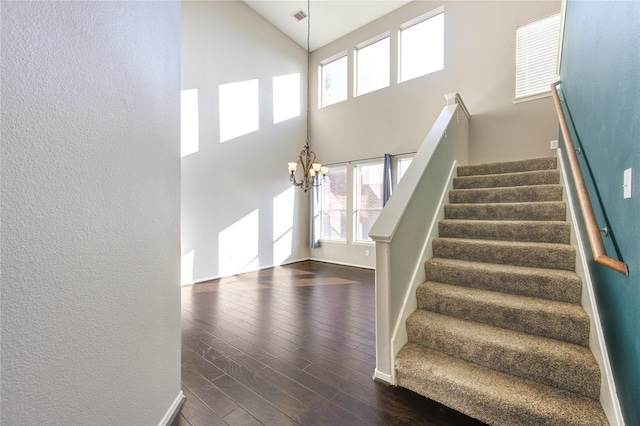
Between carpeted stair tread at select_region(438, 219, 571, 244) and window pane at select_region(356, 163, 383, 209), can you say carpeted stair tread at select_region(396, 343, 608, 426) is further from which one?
window pane at select_region(356, 163, 383, 209)

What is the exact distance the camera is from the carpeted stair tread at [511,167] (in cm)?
329

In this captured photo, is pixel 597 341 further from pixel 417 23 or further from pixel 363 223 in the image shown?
pixel 417 23

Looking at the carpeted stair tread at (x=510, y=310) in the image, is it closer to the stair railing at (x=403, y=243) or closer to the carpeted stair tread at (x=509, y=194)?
the stair railing at (x=403, y=243)

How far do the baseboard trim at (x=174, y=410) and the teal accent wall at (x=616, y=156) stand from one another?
215cm

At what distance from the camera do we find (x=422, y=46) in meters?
5.27

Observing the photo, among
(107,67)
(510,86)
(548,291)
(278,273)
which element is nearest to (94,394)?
(107,67)

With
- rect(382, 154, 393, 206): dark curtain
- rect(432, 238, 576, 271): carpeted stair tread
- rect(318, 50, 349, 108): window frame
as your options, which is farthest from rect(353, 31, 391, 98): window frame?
rect(432, 238, 576, 271): carpeted stair tread

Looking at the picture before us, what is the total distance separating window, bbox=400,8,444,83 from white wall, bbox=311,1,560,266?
145mm

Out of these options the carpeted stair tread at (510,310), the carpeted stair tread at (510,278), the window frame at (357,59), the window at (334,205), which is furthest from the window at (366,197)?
the carpeted stair tread at (510,310)

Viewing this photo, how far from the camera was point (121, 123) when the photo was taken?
3.84 feet

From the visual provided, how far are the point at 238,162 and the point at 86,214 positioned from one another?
4.44m

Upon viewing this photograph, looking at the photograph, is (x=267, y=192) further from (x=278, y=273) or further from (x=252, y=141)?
(x=278, y=273)

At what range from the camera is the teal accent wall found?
44.6 inches

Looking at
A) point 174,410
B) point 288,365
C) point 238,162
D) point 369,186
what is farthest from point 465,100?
point 174,410
